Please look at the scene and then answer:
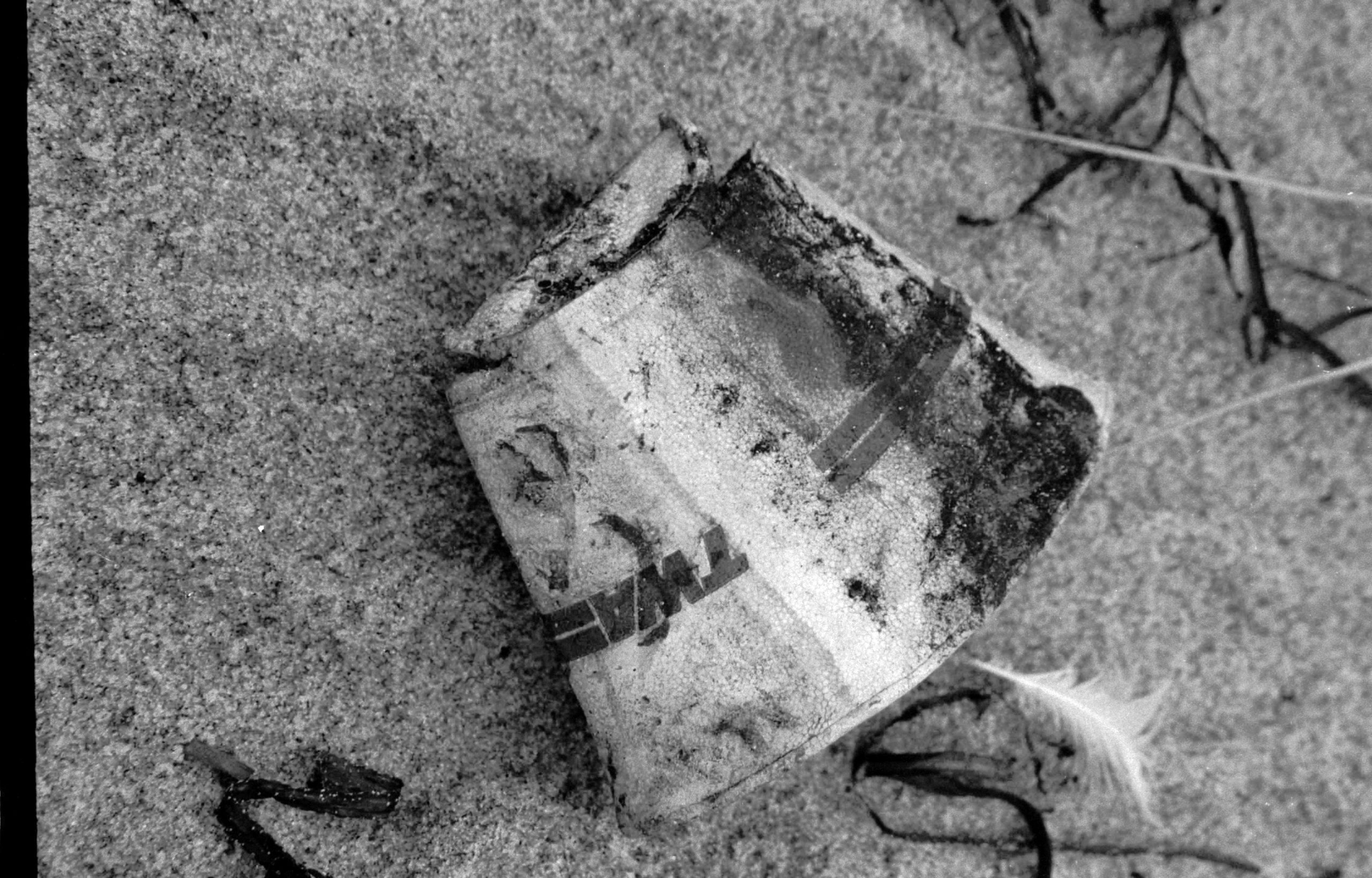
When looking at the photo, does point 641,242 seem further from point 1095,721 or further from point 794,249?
point 1095,721

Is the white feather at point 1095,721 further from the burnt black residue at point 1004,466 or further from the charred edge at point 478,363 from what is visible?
the charred edge at point 478,363

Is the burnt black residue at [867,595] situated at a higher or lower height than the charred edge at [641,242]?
lower

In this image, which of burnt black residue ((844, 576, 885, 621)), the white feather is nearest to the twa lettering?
burnt black residue ((844, 576, 885, 621))

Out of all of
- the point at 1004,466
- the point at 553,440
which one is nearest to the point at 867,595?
the point at 1004,466

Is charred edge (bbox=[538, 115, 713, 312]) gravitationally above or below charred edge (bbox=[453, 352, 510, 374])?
above

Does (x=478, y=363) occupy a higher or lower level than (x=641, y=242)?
lower

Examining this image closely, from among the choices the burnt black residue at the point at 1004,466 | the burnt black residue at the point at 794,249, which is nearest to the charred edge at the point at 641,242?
the burnt black residue at the point at 794,249

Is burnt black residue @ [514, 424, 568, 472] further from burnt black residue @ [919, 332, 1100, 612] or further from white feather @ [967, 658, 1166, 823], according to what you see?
white feather @ [967, 658, 1166, 823]
